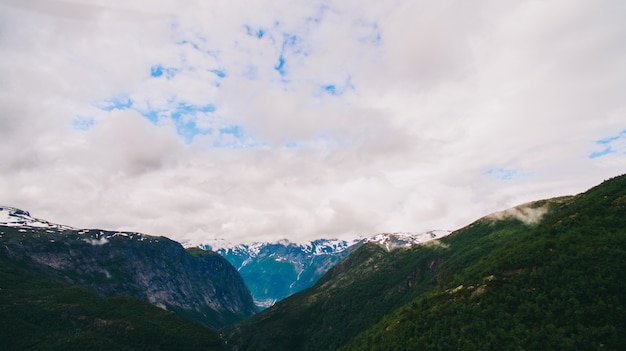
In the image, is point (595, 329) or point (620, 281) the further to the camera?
point (620, 281)

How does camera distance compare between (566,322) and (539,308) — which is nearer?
(566,322)

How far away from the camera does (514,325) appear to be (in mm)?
199750

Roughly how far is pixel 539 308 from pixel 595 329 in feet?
92.8

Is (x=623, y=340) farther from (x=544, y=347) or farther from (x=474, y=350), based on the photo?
(x=474, y=350)

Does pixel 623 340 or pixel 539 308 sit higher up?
pixel 539 308

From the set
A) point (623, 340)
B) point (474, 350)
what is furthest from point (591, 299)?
point (474, 350)

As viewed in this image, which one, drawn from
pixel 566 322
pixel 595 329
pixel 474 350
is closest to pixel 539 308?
pixel 566 322

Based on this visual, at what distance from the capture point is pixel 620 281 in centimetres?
18875

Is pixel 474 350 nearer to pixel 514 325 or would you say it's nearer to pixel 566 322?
pixel 514 325

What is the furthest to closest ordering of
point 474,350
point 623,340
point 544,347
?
point 474,350 → point 544,347 → point 623,340

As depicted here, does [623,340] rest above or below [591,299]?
below

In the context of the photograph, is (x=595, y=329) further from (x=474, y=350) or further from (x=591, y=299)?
(x=474, y=350)

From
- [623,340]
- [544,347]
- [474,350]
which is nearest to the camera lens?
[623,340]

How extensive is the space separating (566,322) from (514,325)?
23923 millimetres
